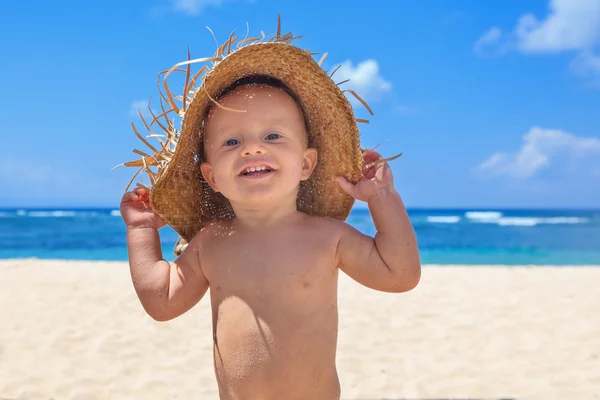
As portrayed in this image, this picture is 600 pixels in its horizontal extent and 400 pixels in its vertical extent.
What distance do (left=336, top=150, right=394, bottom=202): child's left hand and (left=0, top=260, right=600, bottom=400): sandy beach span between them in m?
2.31

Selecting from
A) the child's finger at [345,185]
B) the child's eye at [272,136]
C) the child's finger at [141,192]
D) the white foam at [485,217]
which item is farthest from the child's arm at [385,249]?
the white foam at [485,217]

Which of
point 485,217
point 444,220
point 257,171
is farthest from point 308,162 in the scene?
point 485,217

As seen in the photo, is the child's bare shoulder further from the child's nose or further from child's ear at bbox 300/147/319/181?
the child's nose

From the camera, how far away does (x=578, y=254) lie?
20.0 metres

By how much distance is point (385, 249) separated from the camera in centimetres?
214

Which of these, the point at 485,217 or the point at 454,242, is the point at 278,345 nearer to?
the point at 454,242

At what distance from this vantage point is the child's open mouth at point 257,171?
2.15m

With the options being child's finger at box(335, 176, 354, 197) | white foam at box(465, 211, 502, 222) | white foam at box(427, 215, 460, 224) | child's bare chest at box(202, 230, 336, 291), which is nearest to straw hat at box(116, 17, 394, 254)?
child's finger at box(335, 176, 354, 197)

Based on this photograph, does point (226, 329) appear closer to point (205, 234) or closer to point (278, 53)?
point (205, 234)

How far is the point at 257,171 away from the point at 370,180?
461 millimetres

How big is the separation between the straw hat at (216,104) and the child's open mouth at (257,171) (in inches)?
12.3

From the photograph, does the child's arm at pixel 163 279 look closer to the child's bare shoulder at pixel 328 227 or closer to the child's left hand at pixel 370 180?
the child's bare shoulder at pixel 328 227

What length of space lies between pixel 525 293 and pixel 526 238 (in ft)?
62.9

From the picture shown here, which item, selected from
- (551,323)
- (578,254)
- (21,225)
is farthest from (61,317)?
(21,225)
